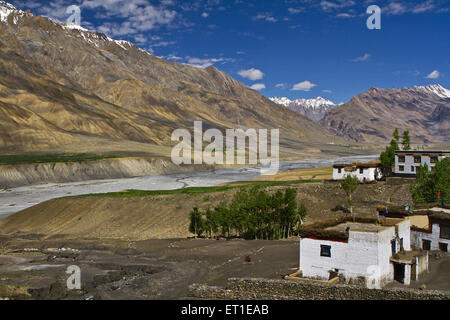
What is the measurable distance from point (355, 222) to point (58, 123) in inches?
7044

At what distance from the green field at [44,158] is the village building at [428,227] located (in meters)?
106

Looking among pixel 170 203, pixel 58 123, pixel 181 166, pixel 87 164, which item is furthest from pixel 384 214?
pixel 58 123

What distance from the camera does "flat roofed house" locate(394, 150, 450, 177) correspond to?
70.4 m

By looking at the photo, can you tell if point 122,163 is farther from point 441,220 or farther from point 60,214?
point 441,220

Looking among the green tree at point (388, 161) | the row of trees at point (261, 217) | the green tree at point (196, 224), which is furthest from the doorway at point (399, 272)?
the green tree at point (388, 161)

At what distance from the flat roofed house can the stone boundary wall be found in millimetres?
53152

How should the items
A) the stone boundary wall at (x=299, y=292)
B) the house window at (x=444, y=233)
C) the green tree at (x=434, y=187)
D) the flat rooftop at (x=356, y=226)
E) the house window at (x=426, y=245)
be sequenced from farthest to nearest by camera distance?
the green tree at (x=434, y=187) < the house window at (x=426, y=245) < the house window at (x=444, y=233) < the flat rooftop at (x=356, y=226) < the stone boundary wall at (x=299, y=292)

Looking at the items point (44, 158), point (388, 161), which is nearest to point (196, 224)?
point (388, 161)

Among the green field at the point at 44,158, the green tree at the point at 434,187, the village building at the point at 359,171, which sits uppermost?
the green field at the point at 44,158

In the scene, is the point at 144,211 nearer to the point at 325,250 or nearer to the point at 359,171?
the point at 359,171

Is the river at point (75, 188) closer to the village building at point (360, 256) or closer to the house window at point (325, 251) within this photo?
the village building at point (360, 256)

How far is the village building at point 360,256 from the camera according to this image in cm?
2589

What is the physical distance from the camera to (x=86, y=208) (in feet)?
213

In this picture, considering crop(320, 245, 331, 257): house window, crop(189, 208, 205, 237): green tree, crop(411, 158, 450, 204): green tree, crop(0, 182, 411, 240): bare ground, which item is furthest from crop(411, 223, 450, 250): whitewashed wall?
crop(189, 208, 205, 237): green tree
